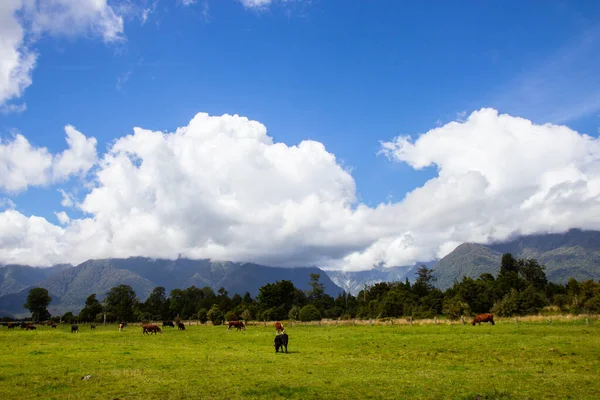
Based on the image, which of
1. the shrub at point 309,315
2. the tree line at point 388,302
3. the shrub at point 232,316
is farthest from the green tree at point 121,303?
the shrub at point 309,315

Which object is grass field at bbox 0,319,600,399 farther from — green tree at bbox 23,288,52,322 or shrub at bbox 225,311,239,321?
green tree at bbox 23,288,52,322

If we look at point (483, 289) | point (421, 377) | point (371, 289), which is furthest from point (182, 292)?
point (421, 377)

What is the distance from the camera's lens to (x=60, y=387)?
61.7 ft

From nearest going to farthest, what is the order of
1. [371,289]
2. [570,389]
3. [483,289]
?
[570,389] → [483,289] → [371,289]

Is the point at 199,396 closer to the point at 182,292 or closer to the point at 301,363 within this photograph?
the point at 301,363

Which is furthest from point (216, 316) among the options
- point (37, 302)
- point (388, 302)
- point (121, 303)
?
point (37, 302)

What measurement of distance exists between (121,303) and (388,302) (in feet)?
345

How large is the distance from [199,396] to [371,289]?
130550 mm

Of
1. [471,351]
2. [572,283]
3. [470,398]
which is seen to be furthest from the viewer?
[572,283]

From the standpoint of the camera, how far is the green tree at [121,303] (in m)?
139

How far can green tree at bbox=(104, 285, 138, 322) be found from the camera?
139 meters

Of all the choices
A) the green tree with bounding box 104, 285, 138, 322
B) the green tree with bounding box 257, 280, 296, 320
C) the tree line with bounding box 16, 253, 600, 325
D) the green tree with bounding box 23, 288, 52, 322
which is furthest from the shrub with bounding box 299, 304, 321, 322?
the green tree with bounding box 23, 288, 52, 322

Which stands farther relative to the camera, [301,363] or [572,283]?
[572,283]

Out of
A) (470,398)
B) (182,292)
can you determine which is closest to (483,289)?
(470,398)
